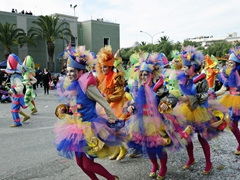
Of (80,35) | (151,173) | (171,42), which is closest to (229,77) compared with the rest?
(151,173)

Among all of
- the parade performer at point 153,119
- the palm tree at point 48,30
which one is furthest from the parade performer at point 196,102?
the palm tree at point 48,30

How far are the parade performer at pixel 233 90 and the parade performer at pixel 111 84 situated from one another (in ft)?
6.39

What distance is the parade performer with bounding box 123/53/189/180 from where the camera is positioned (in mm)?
3613

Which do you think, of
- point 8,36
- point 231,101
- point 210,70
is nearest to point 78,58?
point 231,101

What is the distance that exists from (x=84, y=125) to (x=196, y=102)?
6.00 ft

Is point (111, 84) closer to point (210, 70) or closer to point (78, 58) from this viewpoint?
point (78, 58)

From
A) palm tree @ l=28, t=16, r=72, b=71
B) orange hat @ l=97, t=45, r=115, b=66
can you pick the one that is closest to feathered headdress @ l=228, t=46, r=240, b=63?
orange hat @ l=97, t=45, r=115, b=66

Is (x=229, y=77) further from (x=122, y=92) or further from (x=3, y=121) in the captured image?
(x=3, y=121)

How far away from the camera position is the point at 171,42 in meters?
48.5

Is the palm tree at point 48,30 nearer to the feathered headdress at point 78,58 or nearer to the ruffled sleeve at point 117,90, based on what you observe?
the ruffled sleeve at point 117,90

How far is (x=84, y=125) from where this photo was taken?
129 inches

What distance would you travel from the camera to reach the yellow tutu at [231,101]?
16.0 feet

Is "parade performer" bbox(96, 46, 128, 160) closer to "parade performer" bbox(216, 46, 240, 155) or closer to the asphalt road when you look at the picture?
the asphalt road

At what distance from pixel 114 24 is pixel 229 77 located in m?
41.2
